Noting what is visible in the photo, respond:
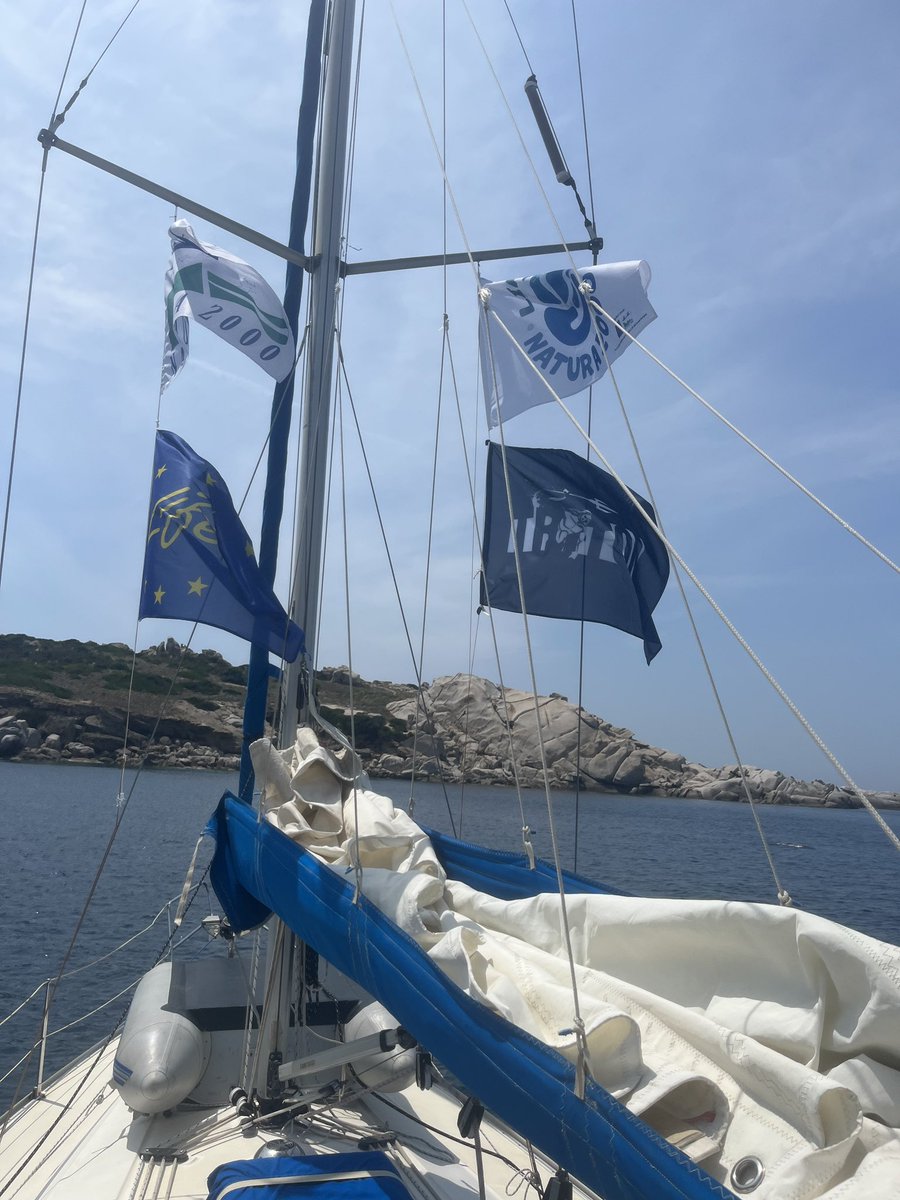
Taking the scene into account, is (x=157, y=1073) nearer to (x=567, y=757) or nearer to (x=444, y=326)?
(x=444, y=326)

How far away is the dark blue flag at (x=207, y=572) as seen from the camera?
5379 millimetres

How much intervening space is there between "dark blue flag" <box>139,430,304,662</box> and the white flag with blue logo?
2.48 metres

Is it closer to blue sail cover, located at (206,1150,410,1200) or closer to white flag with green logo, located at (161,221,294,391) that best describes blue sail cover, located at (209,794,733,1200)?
blue sail cover, located at (206,1150,410,1200)

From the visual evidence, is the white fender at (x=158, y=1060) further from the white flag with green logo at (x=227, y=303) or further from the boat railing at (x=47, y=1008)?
the white flag with green logo at (x=227, y=303)

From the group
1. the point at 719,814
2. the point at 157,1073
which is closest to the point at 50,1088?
the point at 157,1073

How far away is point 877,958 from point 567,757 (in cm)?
8441

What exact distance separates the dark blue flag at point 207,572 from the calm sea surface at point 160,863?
224 cm

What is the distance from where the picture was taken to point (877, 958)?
8.21 feet

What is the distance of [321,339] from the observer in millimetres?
5848

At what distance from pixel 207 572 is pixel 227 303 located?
7.51ft

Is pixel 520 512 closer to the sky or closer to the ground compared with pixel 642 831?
closer to the sky

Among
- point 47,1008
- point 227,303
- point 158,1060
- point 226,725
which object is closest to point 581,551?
point 227,303

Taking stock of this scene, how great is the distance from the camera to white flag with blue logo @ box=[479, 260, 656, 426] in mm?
7152

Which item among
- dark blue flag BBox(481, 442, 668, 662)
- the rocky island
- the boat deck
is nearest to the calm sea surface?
dark blue flag BBox(481, 442, 668, 662)
